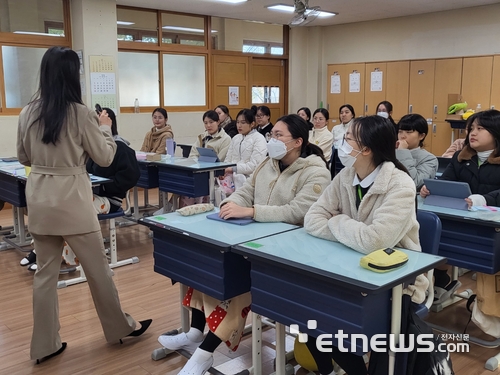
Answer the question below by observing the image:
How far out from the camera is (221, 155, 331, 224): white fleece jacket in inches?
98.5

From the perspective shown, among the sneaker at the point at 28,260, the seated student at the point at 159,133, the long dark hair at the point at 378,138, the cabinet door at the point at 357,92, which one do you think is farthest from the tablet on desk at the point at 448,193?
the cabinet door at the point at 357,92

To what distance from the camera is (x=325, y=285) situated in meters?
1.77

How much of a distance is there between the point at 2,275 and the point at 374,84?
21.3ft

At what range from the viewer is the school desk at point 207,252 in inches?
85.0

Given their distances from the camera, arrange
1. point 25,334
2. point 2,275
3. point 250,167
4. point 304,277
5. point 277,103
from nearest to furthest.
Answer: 1. point 304,277
2. point 25,334
3. point 2,275
4. point 250,167
5. point 277,103

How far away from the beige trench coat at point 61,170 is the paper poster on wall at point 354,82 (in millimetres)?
6856

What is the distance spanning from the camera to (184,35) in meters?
7.87

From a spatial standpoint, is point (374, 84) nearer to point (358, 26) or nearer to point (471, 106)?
point (358, 26)

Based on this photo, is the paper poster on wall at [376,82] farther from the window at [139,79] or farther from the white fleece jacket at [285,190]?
the white fleece jacket at [285,190]

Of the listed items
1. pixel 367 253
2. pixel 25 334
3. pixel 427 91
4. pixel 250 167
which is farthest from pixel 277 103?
pixel 367 253

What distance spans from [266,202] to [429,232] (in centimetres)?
87

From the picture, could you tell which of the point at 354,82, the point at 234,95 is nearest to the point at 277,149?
the point at 234,95

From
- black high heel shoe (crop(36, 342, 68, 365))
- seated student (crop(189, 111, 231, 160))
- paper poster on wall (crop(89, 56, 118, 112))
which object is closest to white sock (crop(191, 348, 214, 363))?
black high heel shoe (crop(36, 342, 68, 365))

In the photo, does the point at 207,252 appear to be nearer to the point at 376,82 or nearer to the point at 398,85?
the point at 398,85
